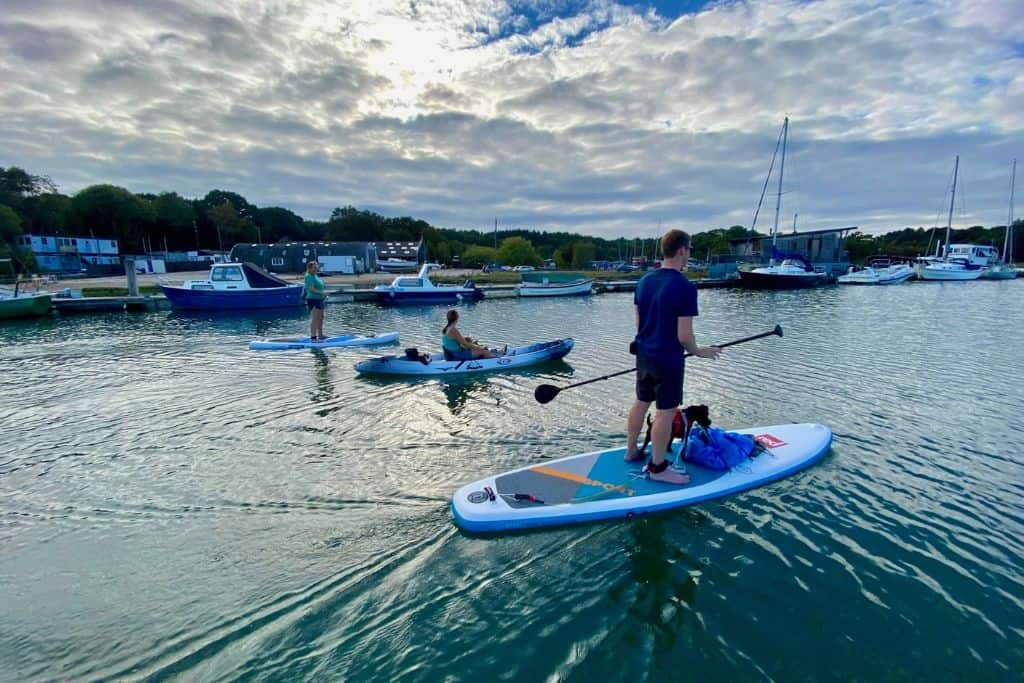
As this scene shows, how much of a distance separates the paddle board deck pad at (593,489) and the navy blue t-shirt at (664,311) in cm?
157

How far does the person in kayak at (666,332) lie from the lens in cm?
473

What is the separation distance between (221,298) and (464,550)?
28.1 m

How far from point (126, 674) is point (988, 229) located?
151492mm

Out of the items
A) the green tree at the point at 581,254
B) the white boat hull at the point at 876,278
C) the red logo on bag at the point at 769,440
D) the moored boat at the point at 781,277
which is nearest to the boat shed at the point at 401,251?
the green tree at the point at 581,254

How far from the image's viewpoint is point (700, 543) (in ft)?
15.8

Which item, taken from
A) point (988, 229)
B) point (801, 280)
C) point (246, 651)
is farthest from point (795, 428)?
point (988, 229)

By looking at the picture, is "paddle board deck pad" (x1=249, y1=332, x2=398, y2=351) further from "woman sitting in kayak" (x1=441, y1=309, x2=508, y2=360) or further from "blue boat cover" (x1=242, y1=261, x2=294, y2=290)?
"blue boat cover" (x1=242, y1=261, x2=294, y2=290)

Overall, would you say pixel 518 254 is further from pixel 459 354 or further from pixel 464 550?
pixel 464 550

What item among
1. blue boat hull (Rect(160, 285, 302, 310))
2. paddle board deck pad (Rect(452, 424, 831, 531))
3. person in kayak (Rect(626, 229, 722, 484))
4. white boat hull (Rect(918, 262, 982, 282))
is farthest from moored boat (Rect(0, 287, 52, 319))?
white boat hull (Rect(918, 262, 982, 282))

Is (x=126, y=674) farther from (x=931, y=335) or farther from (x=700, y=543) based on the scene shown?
(x=931, y=335)

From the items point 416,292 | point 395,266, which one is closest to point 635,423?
point 416,292

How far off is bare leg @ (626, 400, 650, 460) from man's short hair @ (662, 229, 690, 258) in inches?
66.3

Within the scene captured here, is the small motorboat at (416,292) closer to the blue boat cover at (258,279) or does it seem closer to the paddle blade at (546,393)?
the blue boat cover at (258,279)

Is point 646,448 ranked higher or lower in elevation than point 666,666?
higher
